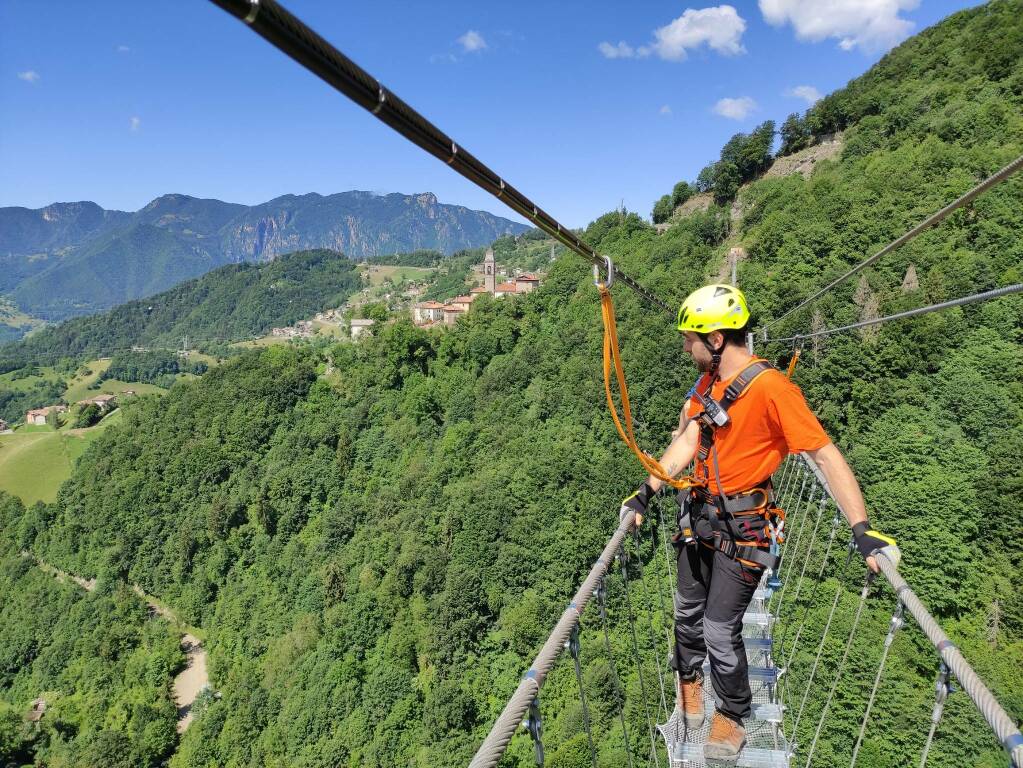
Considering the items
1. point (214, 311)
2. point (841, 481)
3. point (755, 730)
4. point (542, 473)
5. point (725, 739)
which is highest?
point (214, 311)

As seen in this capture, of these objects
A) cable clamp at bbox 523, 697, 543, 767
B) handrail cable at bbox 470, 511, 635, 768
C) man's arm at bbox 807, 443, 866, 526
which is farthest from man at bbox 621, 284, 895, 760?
cable clamp at bbox 523, 697, 543, 767

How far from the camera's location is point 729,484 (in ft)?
9.00

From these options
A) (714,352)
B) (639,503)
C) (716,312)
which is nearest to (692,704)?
(639,503)

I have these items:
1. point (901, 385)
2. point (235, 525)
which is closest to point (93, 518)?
point (235, 525)

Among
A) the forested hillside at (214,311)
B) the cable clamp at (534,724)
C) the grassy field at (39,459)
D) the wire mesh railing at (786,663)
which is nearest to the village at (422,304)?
the forested hillside at (214,311)

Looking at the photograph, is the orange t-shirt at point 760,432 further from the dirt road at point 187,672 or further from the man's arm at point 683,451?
the dirt road at point 187,672

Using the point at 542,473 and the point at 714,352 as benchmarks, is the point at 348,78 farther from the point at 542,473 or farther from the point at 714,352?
the point at 542,473

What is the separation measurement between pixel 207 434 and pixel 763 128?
180 feet

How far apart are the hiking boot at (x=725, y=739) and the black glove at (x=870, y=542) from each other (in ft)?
4.50

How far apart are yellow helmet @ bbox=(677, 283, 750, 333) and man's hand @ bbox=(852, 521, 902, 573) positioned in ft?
3.47

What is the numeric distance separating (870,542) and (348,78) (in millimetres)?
2579

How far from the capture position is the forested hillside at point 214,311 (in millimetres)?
154750

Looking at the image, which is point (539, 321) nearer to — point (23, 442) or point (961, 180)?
point (961, 180)

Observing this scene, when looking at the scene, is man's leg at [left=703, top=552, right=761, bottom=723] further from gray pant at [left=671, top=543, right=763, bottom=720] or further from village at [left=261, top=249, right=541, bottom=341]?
village at [left=261, top=249, right=541, bottom=341]
